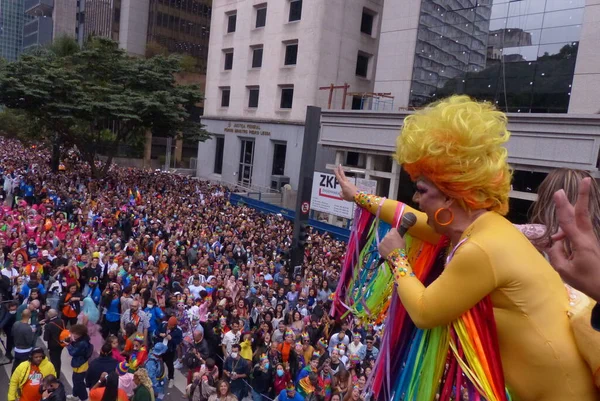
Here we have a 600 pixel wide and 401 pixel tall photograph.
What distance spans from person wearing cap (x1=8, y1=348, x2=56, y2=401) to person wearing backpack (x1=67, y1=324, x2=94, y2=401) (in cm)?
82

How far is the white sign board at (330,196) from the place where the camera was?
1659 centimetres

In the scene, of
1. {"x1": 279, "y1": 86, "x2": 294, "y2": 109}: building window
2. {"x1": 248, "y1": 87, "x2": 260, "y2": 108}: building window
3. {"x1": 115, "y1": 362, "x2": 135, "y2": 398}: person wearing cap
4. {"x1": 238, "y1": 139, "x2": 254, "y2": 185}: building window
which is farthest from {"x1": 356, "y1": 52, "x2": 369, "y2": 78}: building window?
{"x1": 115, "y1": 362, "x2": 135, "y2": 398}: person wearing cap

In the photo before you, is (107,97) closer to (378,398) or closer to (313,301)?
(313,301)

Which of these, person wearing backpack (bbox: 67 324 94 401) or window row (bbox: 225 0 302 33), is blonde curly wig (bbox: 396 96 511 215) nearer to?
person wearing backpack (bbox: 67 324 94 401)

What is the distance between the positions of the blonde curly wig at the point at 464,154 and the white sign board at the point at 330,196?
545 inches

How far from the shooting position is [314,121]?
14008mm

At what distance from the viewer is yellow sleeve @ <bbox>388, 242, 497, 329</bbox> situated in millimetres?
1922

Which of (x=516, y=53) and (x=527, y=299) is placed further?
(x=516, y=53)

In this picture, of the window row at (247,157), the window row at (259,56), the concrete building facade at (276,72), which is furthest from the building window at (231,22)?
the window row at (247,157)

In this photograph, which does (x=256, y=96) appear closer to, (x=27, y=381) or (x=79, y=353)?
(x=79, y=353)

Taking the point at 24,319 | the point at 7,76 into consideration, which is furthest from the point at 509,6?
the point at 7,76

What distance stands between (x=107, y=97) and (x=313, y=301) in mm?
20180

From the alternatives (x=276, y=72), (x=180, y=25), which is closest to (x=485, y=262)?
(x=276, y=72)

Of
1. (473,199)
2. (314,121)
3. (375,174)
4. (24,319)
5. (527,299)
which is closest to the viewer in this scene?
(527,299)
